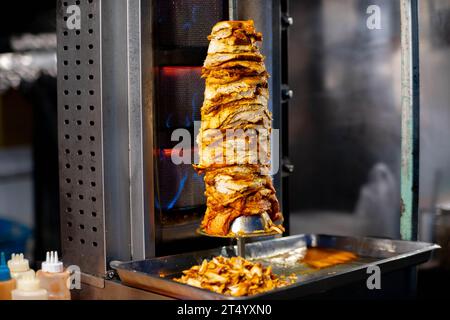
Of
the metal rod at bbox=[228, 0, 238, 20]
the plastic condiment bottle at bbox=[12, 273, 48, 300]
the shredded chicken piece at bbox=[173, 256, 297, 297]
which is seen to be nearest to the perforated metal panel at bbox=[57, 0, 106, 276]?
the plastic condiment bottle at bbox=[12, 273, 48, 300]

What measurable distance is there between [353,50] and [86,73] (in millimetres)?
1749

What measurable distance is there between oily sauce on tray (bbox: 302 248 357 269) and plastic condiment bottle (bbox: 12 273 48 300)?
1.04m

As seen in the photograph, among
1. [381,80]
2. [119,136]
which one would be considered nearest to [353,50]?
[381,80]

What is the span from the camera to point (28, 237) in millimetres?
4723

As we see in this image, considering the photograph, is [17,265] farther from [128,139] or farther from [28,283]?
[128,139]

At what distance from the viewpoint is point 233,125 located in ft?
7.14

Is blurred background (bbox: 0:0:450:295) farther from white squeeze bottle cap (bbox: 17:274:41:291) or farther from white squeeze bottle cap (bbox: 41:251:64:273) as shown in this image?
white squeeze bottle cap (bbox: 17:274:41:291)

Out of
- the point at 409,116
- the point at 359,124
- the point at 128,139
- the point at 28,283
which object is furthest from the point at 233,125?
the point at 359,124

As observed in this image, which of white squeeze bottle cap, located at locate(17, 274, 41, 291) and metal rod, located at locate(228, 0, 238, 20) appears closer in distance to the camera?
white squeeze bottle cap, located at locate(17, 274, 41, 291)

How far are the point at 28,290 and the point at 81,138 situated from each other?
0.58 meters

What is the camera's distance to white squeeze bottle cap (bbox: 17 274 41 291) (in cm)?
205

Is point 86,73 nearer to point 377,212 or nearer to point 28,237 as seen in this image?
point 377,212

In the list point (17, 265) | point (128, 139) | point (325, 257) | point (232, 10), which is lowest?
point (325, 257)

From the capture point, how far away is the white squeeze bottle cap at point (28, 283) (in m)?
2.05
